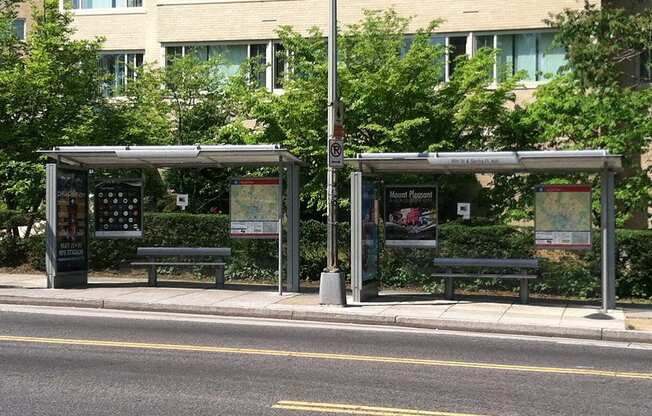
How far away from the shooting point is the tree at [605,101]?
1675 cm

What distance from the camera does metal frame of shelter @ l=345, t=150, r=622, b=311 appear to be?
43.4 ft

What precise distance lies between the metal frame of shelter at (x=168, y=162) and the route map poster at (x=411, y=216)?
6.74 ft

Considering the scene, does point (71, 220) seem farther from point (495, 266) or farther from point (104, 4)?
point (104, 4)

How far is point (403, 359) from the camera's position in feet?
29.7

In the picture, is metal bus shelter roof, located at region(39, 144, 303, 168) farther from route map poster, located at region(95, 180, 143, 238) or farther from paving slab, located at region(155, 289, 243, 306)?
paving slab, located at region(155, 289, 243, 306)

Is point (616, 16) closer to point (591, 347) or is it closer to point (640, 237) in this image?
point (640, 237)

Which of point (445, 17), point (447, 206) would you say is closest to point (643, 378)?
point (447, 206)

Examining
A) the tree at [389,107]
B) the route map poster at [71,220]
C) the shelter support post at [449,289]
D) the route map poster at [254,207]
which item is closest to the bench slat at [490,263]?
the shelter support post at [449,289]

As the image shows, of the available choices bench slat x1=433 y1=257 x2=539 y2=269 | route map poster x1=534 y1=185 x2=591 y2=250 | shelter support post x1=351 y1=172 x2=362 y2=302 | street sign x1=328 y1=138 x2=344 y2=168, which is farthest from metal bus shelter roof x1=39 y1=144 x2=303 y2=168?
route map poster x1=534 y1=185 x2=591 y2=250

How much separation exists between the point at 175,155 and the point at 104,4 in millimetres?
16750

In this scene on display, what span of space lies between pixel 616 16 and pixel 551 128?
9.79 ft

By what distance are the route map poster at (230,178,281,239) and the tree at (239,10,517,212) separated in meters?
3.07

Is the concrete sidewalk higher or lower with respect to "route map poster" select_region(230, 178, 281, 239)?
lower

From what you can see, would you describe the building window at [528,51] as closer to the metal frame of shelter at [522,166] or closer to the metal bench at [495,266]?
the metal frame of shelter at [522,166]
